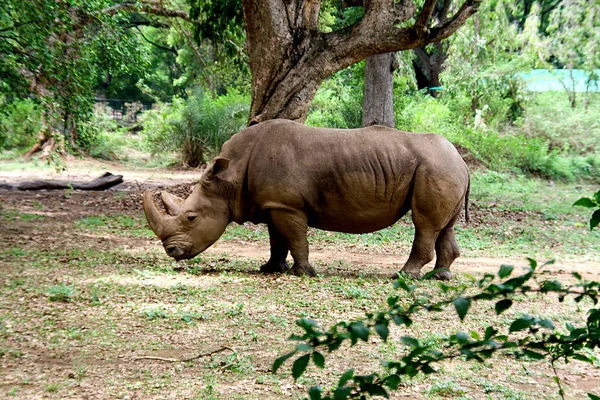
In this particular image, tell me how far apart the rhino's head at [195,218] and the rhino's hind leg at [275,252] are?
62 centimetres

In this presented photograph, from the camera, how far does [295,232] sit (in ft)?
27.2

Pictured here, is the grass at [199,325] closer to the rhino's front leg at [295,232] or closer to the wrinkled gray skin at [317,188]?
the rhino's front leg at [295,232]

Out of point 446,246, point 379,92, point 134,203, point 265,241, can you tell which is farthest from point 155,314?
point 379,92

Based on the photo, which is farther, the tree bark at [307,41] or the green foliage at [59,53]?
the tree bark at [307,41]

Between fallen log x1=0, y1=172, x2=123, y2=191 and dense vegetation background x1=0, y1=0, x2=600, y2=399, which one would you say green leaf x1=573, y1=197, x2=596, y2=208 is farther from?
fallen log x1=0, y1=172, x2=123, y2=191

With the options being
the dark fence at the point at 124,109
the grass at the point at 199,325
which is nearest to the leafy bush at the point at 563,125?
the grass at the point at 199,325

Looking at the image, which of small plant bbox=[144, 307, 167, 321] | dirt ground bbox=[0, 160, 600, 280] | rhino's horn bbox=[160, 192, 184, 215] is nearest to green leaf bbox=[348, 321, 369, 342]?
dirt ground bbox=[0, 160, 600, 280]

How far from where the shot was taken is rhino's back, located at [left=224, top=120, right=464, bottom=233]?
27.0 feet

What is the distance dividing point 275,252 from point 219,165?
1299 millimetres

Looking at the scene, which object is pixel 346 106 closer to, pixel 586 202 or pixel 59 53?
pixel 59 53

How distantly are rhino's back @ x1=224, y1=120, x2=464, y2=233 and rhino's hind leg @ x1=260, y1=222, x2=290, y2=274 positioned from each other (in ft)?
1.39

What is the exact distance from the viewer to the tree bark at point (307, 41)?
11.6 metres

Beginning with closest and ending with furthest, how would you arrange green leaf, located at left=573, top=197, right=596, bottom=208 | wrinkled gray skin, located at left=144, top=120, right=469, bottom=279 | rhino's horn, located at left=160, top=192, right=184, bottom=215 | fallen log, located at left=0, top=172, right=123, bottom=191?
green leaf, located at left=573, top=197, right=596, bottom=208, wrinkled gray skin, located at left=144, top=120, right=469, bottom=279, rhino's horn, located at left=160, top=192, right=184, bottom=215, fallen log, located at left=0, top=172, right=123, bottom=191

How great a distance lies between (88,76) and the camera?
10.6 metres
